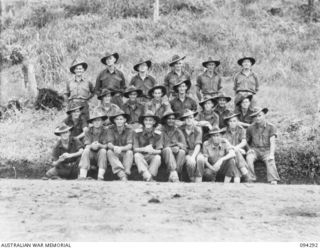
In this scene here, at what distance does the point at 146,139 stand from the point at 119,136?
0.45 m

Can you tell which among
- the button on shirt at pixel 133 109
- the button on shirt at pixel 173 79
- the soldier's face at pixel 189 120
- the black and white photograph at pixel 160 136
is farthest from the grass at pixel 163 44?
the button on shirt at pixel 173 79

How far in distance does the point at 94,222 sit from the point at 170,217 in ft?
2.91

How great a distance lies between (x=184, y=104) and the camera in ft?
29.5

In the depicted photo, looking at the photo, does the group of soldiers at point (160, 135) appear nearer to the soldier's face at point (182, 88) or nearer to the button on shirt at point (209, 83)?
the soldier's face at point (182, 88)

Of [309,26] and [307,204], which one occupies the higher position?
[309,26]

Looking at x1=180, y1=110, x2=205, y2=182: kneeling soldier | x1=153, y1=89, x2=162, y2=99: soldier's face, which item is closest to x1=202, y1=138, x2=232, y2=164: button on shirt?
x1=180, y1=110, x2=205, y2=182: kneeling soldier

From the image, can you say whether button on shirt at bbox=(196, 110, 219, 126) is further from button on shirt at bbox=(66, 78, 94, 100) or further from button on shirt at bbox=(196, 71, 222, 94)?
button on shirt at bbox=(66, 78, 94, 100)

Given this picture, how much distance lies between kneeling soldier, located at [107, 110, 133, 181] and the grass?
1829 mm

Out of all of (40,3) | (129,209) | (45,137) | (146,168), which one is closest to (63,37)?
(40,3)

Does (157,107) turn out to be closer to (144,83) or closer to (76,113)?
(144,83)

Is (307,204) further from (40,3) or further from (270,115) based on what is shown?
(40,3)

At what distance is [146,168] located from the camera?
325 inches

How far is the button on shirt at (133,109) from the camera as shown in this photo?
899 cm

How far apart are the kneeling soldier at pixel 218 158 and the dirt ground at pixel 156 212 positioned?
0.46 metres
